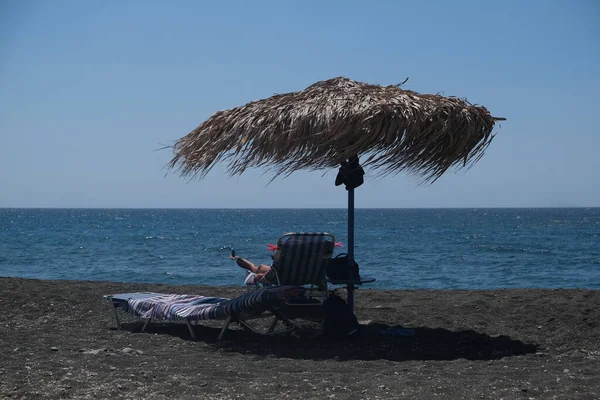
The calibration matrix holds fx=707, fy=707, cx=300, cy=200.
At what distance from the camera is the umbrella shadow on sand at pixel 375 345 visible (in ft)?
18.7

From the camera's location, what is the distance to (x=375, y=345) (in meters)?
6.15

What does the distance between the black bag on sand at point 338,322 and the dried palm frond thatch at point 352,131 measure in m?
1.25

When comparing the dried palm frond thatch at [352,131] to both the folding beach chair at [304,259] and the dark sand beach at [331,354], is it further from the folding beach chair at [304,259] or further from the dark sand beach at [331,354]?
the dark sand beach at [331,354]

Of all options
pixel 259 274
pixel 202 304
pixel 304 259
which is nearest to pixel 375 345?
pixel 304 259

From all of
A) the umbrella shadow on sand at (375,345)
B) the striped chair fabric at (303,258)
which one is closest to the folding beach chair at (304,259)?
the striped chair fabric at (303,258)

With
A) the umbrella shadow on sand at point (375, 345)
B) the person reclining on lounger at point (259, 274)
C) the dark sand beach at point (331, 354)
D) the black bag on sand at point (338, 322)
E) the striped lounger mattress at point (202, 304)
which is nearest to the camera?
the dark sand beach at point (331, 354)

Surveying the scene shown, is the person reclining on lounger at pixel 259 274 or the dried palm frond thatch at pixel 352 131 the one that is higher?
the dried palm frond thatch at pixel 352 131

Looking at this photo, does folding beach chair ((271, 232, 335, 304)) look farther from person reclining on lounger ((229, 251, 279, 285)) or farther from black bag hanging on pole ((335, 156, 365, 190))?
black bag hanging on pole ((335, 156, 365, 190))

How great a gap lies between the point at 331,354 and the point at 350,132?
1.81 meters

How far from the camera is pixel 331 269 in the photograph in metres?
6.43

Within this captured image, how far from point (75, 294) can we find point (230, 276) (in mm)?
8983

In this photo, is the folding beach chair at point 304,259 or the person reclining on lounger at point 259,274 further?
the person reclining on lounger at point 259,274

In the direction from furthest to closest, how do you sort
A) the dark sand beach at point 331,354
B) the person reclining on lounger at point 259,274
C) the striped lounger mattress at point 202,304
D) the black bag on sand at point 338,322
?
the person reclining on lounger at point 259,274, the black bag on sand at point 338,322, the striped lounger mattress at point 202,304, the dark sand beach at point 331,354

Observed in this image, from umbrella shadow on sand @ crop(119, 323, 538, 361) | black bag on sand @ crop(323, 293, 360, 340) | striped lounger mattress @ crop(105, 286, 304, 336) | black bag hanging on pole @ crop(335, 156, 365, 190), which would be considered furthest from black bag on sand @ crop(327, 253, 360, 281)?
black bag hanging on pole @ crop(335, 156, 365, 190)
